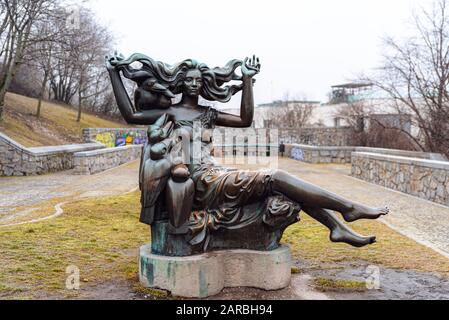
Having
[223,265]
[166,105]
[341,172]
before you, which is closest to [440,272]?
[223,265]

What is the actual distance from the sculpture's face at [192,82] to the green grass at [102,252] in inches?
72.4

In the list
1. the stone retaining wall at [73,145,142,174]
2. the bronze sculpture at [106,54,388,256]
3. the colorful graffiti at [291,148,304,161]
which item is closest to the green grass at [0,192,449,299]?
the bronze sculpture at [106,54,388,256]

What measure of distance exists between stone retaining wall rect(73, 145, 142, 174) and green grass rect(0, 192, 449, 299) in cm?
794

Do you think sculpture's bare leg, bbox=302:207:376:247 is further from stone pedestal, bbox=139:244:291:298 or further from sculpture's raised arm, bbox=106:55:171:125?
sculpture's raised arm, bbox=106:55:171:125

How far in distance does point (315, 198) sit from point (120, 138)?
28591 mm

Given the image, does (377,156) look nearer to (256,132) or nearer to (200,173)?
(200,173)

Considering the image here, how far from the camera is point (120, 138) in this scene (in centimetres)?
3156

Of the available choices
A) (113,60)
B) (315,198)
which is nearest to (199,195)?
(315,198)

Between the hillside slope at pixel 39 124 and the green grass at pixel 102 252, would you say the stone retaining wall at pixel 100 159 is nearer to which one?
the hillside slope at pixel 39 124

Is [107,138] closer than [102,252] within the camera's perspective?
No

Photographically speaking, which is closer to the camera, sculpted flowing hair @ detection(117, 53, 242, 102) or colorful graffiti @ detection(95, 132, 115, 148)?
sculpted flowing hair @ detection(117, 53, 242, 102)

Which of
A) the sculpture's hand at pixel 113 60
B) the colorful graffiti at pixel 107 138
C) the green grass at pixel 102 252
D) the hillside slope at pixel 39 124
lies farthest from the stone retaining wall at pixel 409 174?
the colorful graffiti at pixel 107 138

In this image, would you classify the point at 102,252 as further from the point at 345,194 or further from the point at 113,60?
the point at 345,194

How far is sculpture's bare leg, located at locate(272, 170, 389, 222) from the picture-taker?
13.4 feet
